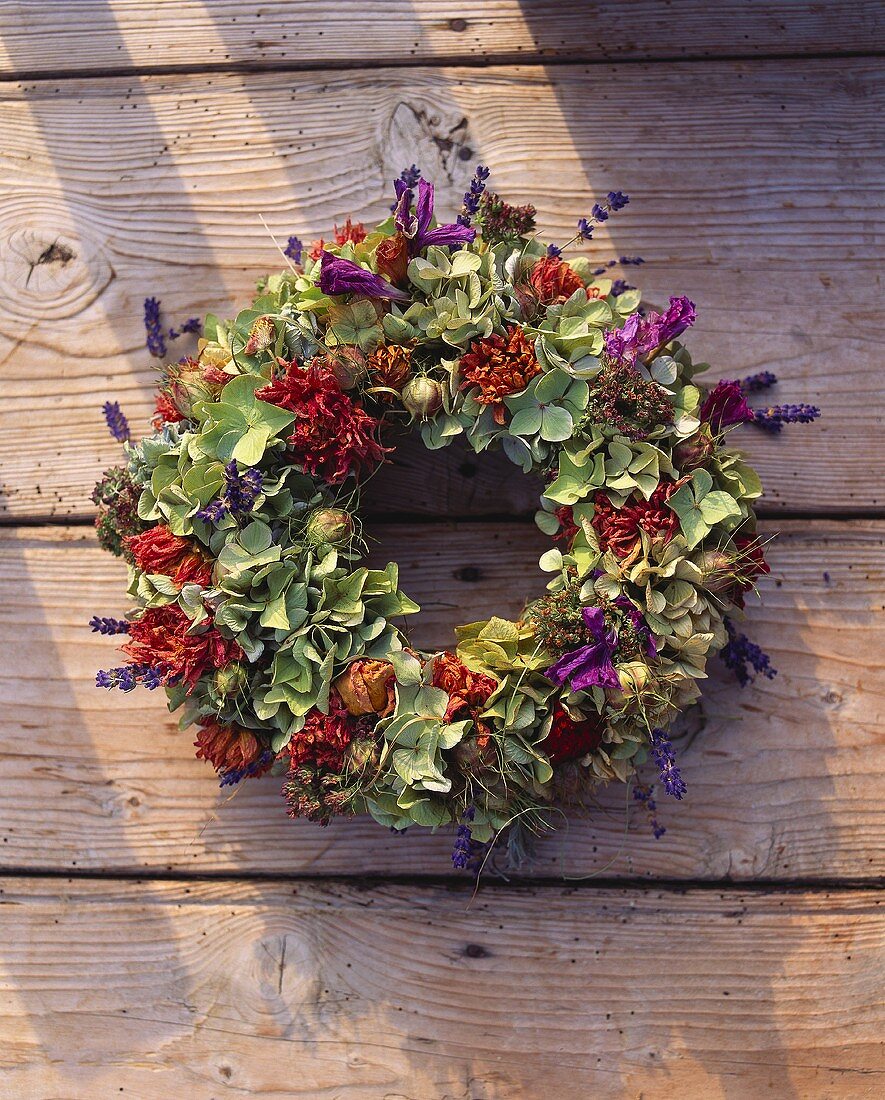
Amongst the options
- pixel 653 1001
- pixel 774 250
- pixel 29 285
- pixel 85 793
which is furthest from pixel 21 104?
pixel 653 1001

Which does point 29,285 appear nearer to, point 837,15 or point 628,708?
point 628,708

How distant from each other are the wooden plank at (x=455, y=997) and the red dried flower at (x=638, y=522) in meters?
0.53

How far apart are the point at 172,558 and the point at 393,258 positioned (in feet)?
1.43

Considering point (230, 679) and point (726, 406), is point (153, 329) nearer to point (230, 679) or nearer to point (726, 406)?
point (230, 679)

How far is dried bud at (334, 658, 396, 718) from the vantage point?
98 cm

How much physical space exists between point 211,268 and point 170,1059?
1138 millimetres

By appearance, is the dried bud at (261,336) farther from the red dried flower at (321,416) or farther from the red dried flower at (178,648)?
the red dried flower at (178,648)

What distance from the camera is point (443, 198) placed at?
4.18 feet

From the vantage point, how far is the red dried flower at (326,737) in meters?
0.99

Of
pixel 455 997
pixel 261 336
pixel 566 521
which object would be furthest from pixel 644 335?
pixel 455 997

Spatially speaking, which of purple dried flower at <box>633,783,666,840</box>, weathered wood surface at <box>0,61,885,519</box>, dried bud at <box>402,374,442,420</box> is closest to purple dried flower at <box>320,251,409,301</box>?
dried bud at <box>402,374,442,420</box>

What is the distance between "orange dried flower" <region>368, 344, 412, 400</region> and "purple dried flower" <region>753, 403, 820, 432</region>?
48 cm

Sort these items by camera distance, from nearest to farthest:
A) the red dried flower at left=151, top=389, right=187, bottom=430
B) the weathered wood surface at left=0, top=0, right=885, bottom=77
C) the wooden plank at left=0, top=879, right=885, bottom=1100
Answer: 1. the red dried flower at left=151, top=389, right=187, bottom=430
2. the wooden plank at left=0, top=879, right=885, bottom=1100
3. the weathered wood surface at left=0, top=0, right=885, bottom=77

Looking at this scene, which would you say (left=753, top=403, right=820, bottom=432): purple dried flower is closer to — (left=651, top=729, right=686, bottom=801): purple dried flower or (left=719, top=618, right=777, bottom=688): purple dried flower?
(left=719, top=618, right=777, bottom=688): purple dried flower
